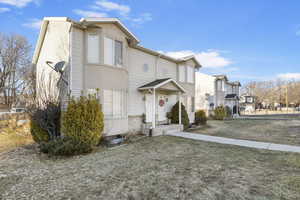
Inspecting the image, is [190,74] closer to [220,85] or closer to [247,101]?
[220,85]

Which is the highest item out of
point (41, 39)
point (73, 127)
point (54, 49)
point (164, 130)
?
point (41, 39)

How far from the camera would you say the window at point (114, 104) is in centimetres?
899

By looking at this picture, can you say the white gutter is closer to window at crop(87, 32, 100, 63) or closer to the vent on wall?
window at crop(87, 32, 100, 63)

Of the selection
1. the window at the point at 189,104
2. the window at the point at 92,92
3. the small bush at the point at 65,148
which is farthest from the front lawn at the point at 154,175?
the window at the point at 189,104

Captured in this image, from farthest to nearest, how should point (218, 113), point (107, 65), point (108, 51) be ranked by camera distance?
point (218, 113), point (108, 51), point (107, 65)

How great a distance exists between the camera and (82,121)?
738cm

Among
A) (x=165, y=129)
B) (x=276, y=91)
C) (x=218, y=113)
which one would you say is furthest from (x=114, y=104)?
(x=276, y=91)

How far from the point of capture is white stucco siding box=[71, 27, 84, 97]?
796cm

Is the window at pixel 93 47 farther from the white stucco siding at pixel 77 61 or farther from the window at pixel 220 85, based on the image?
the window at pixel 220 85

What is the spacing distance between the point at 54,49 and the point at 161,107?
27.1 ft

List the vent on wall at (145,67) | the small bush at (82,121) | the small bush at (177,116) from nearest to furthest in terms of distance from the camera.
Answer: the small bush at (82,121), the vent on wall at (145,67), the small bush at (177,116)

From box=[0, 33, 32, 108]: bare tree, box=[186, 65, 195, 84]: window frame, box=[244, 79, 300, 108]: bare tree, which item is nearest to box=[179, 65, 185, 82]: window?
box=[186, 65, 195, 84]: window frame

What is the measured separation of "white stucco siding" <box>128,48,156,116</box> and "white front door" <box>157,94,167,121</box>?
1.67 meters

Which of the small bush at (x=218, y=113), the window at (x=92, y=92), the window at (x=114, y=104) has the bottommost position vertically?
the small bush at (x=218, y=113)
